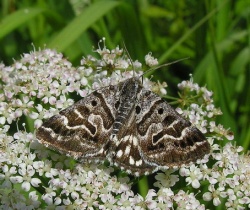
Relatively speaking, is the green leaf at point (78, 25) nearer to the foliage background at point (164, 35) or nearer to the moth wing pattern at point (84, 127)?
the foliage background at point (164, 35)

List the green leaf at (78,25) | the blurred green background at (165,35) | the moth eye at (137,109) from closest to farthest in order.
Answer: the moth eye at (137,109) < the green leaf at (78,25) < the blurred green background at (165,35)

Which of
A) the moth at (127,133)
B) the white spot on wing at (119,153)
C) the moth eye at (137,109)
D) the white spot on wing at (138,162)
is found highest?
the moth eye at (137,109)

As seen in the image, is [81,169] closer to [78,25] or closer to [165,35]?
[78,25]

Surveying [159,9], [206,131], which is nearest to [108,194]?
[206,131]

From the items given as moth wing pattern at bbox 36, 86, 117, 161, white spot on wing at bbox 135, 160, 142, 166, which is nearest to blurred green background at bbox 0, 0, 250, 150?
moth wing pattern at bbox 36, 86, 117, 161

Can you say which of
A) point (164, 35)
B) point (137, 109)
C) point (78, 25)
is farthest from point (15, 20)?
point (164, 35)

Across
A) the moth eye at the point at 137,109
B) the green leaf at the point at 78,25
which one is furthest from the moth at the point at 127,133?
the green leaf at the point at 78,25

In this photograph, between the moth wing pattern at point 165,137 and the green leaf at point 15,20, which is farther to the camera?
the green leaf at point 15,20
